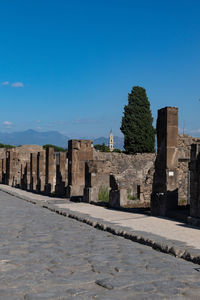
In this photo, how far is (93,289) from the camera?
447cm

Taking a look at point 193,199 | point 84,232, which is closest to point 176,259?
point 84,232

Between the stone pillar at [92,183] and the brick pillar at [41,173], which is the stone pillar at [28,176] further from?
the stone pillar at [92,183]

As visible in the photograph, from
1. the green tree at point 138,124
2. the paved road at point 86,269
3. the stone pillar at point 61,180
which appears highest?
the green tree at point 138,124

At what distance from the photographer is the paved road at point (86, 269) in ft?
14.3

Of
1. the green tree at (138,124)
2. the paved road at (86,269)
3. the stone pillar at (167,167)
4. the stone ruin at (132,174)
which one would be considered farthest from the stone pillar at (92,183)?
the green tree at (138,124)

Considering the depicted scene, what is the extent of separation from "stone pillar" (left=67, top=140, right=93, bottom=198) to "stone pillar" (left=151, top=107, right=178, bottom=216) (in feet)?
24.0

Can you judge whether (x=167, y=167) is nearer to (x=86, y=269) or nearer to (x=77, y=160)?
(x=86, y=269)

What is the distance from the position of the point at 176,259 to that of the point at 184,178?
1342cm

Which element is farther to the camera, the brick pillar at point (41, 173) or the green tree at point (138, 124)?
the green tree at point (138, 124)

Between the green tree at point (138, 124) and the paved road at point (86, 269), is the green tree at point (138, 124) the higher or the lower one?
the higher one

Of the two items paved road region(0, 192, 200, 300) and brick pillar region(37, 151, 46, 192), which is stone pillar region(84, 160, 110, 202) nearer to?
paved road region(0, 192, 200, 300)

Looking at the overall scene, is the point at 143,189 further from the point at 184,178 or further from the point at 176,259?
the point at 176,259

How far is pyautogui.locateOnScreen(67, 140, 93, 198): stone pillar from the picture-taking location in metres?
19.2

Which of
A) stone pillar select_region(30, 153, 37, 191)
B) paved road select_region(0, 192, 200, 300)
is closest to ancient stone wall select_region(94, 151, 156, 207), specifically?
stone pillar select_region(30, 153, 37, 191)
